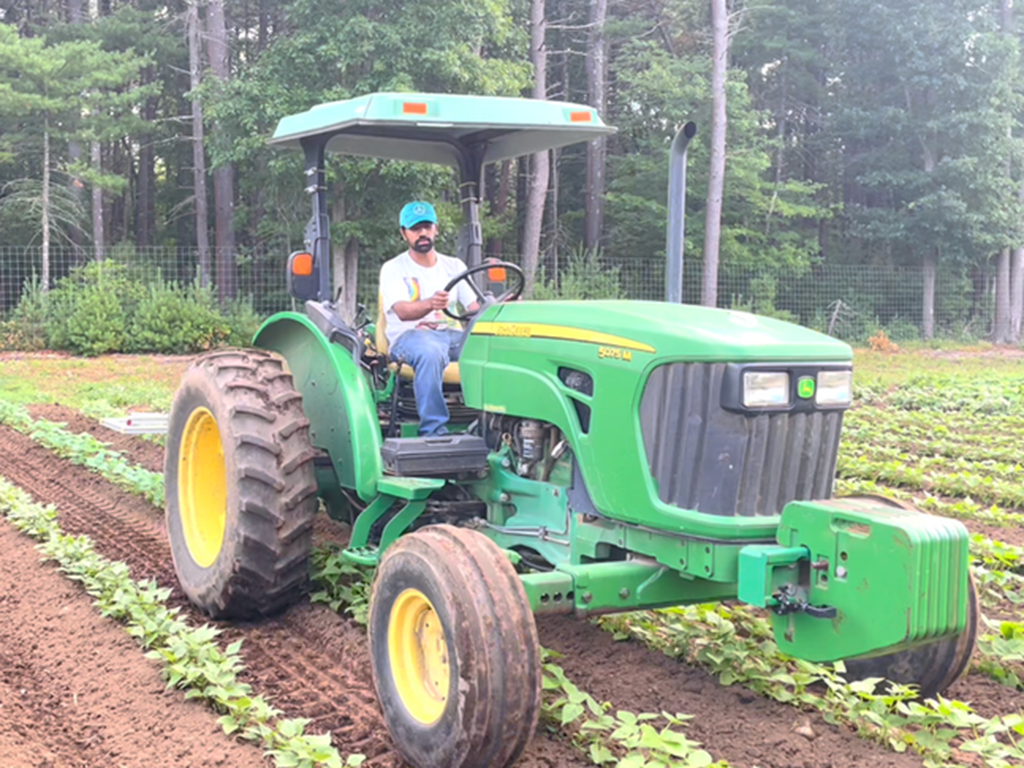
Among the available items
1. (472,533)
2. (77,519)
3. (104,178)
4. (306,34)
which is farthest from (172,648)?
(104,178)

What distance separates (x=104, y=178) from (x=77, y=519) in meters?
16.5

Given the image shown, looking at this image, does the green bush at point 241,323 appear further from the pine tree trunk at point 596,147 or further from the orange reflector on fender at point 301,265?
the orange reflector on fender at point 301,265

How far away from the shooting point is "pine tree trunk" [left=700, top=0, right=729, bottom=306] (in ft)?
70.0

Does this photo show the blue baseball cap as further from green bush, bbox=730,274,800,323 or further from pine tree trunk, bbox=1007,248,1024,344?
pine tree trunk, bbox=1007,248,1024,344

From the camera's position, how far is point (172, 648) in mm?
4246

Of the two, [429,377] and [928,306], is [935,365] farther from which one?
[429,377]

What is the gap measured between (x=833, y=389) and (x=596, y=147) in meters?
25.1

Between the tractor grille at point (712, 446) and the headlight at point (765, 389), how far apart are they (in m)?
0.04

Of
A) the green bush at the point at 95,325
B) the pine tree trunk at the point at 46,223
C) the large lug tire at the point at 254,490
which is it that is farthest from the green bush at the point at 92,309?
the large lug tire at the point at 254,490

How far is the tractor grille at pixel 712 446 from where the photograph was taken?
3.52 meters

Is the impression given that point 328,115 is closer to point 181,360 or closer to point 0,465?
point 0,465

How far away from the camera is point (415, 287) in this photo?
5129mm

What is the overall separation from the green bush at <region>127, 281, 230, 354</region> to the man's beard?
15.0 m

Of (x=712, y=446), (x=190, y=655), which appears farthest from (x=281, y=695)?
(x=712, y=446)
